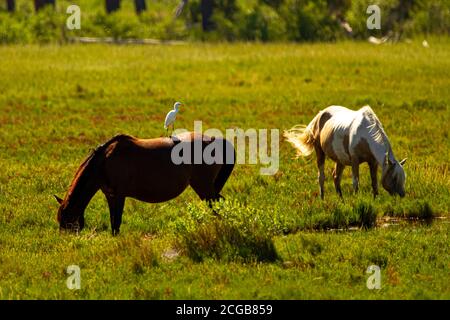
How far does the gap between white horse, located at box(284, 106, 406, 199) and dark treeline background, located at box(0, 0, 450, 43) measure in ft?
74.6

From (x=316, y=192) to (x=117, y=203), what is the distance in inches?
180

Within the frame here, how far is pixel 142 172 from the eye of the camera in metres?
15.8

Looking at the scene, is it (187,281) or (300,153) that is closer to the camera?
(187,281)

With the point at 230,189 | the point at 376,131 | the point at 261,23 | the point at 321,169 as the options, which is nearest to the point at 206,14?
the point at 261,23

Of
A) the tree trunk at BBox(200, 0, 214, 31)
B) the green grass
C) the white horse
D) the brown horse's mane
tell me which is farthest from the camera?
the tree trunk at BBox(200, 0, 214, 31)

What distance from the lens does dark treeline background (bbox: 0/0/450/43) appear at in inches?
1635

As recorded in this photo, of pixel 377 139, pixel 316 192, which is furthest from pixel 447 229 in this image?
pixel 316 192

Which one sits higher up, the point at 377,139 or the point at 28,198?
the point at 377,139

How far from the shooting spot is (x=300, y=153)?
19312 millimetres

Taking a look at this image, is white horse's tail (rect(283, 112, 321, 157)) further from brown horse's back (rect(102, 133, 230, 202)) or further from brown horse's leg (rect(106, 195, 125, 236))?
brown horse's leg (rect(106, 195, 125, 236))

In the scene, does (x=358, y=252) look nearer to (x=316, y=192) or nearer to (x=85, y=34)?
(x=316, y=192)

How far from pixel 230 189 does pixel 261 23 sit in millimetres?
25666

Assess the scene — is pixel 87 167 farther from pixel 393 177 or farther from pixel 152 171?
pixel 393 177

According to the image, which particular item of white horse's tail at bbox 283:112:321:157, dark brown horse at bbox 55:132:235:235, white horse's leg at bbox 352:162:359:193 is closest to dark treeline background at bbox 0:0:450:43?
white horse's tail at bbox 283:112:321:157
